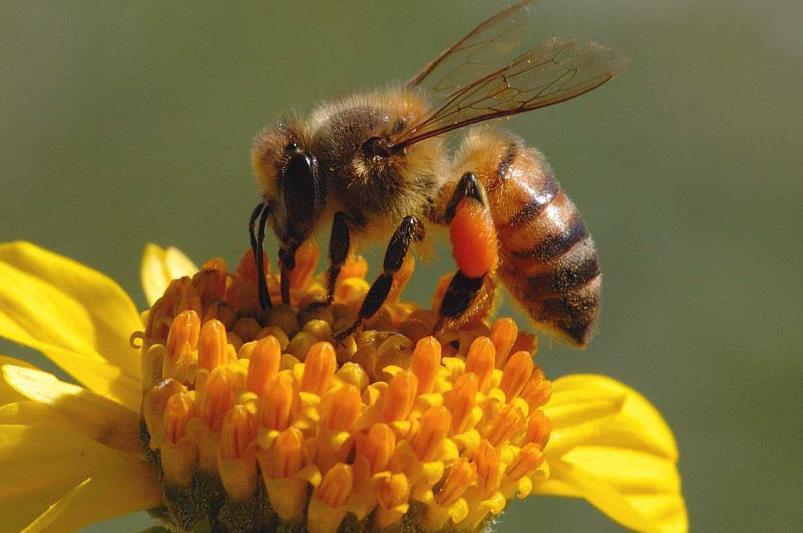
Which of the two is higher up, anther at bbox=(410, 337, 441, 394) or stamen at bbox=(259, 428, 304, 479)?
anther at bbox=(410, 337, 441, 394)

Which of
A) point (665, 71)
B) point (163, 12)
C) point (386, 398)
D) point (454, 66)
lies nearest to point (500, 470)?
point (386, 398)

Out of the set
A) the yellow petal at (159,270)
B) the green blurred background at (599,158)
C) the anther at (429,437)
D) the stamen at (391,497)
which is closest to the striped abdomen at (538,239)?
the anther at (429,437)

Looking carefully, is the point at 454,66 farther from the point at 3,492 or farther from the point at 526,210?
the point at 3,492

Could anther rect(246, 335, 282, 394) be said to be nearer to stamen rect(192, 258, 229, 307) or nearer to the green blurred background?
stamen rect(192, 258, 229, 307)

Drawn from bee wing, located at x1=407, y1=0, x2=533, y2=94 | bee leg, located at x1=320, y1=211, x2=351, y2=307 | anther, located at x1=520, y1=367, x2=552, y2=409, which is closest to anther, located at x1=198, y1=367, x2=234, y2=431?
bee leg, located at x1=320, y1=211, x2=351, y2=307

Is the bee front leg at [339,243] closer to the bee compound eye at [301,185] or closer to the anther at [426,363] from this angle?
the bee compound eye at [301,185]

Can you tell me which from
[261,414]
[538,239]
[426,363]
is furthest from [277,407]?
[538,239]

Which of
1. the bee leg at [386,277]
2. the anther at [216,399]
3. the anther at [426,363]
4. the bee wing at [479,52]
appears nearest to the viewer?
the anther at [216,399]
